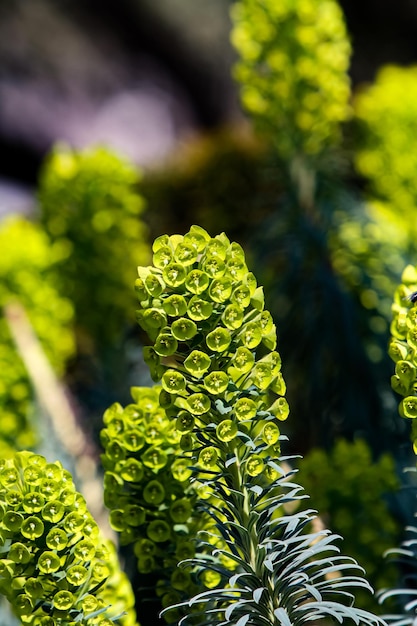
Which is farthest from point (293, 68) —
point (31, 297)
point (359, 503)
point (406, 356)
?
point (406, 356)

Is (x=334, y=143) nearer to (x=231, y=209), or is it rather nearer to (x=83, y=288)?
(x=83, y=288)

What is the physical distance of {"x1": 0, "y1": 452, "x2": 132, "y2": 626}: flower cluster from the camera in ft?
4.11

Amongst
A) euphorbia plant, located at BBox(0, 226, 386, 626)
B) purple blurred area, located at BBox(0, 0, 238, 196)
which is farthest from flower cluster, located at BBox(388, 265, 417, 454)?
purple blurred area, located at BBox(0, 0, 238, 196)

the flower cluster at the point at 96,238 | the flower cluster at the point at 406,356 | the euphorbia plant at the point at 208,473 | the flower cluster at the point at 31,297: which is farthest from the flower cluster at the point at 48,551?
the flower cluster at the point at 96,238

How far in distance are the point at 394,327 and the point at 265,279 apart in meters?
1.80

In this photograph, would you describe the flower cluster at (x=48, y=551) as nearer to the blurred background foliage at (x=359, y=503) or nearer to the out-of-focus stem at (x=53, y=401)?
the blurred background foliage at (x=359, y=503)

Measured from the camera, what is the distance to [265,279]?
10.2ft

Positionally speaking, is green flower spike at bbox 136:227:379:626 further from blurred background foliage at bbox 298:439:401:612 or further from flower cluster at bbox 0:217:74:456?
flower cluster at bbox 0:217:74:456

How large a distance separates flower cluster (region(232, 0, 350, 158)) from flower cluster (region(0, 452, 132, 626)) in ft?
6.95

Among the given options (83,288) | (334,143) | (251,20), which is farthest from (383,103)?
(83,288)

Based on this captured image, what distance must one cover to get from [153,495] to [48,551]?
9.1 inches

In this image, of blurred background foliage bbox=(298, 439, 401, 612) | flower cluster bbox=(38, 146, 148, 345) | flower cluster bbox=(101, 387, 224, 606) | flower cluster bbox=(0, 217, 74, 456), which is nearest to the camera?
flower cluster bbox=(101, 387, 224, 606)

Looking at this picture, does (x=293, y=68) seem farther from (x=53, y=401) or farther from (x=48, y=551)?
(x=48, y=551)

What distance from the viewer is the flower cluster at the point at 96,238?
3.38 meters
